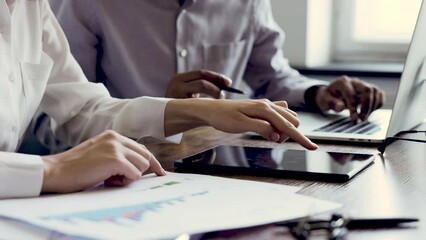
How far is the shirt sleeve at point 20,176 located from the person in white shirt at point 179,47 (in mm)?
745

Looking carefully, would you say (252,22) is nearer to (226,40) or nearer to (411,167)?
(226,40)

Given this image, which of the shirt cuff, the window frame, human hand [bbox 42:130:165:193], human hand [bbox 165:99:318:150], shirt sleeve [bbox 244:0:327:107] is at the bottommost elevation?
the window frame

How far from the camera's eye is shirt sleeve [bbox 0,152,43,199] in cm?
101

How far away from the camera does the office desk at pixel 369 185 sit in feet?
2.89

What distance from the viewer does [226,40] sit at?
2.17 metres

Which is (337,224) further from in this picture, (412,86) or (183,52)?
(183,52)

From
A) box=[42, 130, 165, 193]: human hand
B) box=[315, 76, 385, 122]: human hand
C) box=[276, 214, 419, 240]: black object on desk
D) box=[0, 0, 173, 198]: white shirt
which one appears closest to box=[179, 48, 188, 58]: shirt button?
box=[315, 76, 385, 122]: human hand

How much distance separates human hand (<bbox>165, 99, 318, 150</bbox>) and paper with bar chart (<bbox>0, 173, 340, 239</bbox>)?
0.18 m

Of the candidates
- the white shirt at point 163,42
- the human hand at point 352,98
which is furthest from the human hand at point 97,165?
the white shirt at point 163,42

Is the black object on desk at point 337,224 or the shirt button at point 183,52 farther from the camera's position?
the shirt button at point 183,52

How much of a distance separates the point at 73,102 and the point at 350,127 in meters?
0.51

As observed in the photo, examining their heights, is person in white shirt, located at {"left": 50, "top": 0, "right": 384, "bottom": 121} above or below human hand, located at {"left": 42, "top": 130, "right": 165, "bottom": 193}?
below

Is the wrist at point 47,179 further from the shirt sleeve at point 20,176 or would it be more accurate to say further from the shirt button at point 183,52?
the shirt button at point 183,52

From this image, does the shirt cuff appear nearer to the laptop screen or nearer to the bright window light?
the laptop screen
